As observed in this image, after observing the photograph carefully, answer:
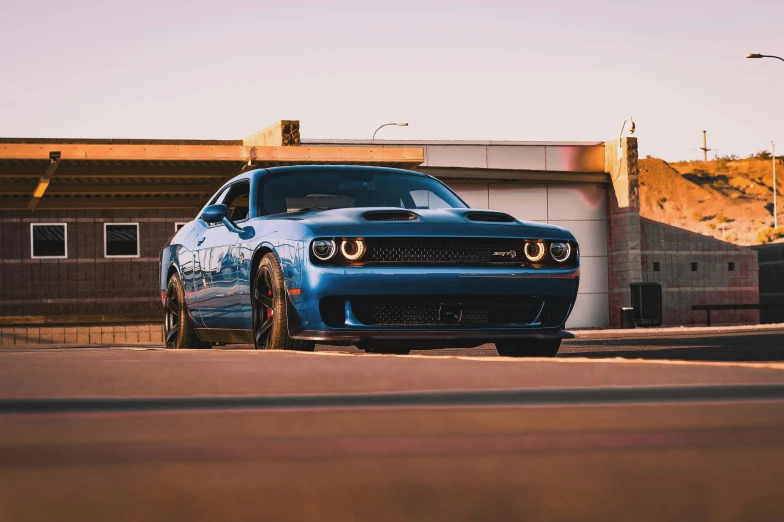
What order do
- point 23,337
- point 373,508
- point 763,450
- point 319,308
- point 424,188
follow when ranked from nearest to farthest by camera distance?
1. point 373,508
2. point 763,450
3. point 319,308
4. point 424,188
5. point 23,337

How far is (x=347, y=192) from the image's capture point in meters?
9.63

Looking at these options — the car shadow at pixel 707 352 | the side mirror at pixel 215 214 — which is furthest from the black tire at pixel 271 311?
the car shadow at pixel 707 352

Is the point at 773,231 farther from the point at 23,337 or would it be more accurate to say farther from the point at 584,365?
the point at 584,365

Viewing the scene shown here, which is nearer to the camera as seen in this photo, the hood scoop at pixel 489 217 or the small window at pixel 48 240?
the hood scoop at pixel 489 217

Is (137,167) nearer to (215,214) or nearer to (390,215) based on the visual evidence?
(215,214)

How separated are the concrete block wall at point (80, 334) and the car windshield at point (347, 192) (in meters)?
19.2

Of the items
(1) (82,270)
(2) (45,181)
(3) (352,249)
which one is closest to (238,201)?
(3) (352,249)

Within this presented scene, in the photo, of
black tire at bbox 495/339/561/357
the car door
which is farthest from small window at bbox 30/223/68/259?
black tire at bbox 495/339/561/357

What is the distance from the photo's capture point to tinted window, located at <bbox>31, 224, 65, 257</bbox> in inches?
1224

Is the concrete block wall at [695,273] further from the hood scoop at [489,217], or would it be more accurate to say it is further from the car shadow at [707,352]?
the hood scoop at [489,217]

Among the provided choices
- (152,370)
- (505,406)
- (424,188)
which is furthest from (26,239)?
(505,406)

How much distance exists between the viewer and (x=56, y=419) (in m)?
2.72

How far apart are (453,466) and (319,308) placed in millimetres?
6112

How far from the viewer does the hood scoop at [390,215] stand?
27.6 ft
